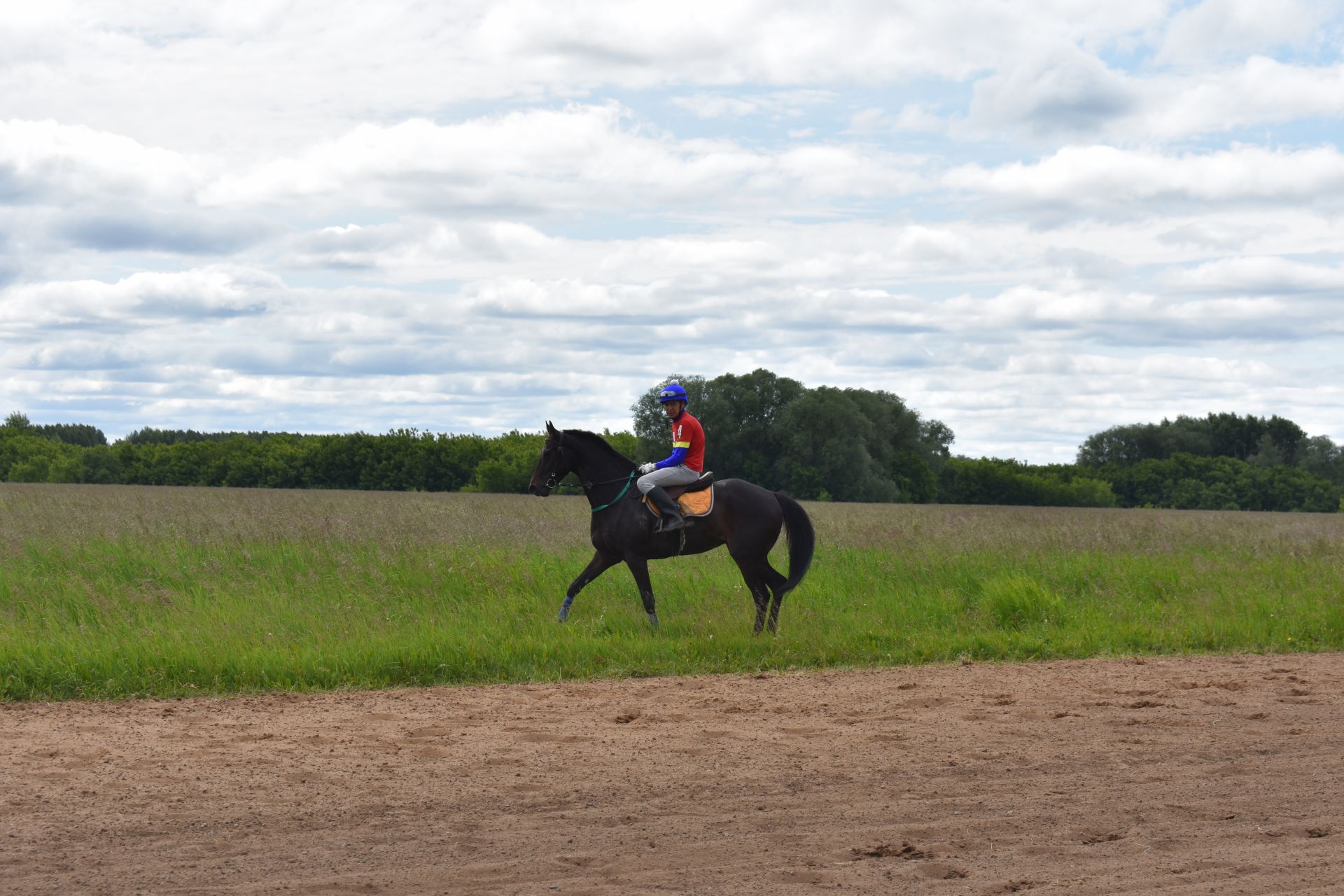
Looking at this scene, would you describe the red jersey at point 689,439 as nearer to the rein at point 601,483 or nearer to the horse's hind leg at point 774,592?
the rein at point 601,483

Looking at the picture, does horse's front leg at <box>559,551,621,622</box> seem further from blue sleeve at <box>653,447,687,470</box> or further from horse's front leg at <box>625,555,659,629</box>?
blue sleeve at <box>653,447,687,470</box>

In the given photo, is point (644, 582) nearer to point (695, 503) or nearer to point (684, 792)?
point (695, 503)

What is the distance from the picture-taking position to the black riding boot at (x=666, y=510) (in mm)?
12609

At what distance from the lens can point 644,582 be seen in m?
12.8

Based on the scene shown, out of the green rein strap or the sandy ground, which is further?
the green rein strap

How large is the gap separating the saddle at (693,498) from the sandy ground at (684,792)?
10.4 feet

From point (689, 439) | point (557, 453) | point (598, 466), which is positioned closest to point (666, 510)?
point (689, 439)

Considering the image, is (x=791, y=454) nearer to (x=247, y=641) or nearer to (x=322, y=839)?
(x=247, y=641)

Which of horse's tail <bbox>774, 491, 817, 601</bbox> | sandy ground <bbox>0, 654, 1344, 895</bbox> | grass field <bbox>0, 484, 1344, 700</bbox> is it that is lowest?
sandy ground <bbox>0, 654, 1344, 895</bbox>

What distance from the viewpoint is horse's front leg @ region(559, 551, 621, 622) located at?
1276 cm

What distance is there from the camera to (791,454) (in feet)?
191

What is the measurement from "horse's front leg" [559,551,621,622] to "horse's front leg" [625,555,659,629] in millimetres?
203

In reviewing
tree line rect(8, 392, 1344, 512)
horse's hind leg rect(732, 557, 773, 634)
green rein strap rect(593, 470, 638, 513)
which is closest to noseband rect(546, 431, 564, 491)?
green rein strap rect(593, 470, 638, 513)

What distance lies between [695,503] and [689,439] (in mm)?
662
